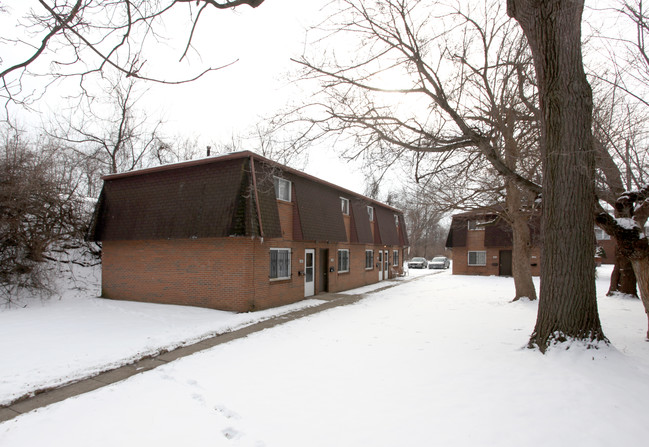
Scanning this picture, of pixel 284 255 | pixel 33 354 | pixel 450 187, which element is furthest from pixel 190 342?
pixel 450 187

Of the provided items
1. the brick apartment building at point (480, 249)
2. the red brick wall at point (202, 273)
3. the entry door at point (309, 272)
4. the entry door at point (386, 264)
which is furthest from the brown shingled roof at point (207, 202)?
the brick apartment building at point (480, 249)

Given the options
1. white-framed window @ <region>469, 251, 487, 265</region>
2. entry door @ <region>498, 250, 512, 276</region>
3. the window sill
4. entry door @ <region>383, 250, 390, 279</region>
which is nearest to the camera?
the window sill

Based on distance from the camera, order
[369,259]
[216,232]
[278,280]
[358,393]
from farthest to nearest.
→ [369,259]
[278,280]
[216,232]
[358,393]

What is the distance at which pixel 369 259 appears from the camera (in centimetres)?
2269

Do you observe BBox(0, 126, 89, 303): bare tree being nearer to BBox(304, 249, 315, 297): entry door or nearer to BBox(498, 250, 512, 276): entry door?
BBox(304, 249, 315, 297): entry door

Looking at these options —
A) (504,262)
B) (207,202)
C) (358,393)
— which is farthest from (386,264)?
(358,393)

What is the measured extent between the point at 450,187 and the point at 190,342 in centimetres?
895

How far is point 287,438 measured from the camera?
3.89 metres

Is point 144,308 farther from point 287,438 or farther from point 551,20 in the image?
point 551,20

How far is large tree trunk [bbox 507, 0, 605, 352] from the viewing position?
5.91 m

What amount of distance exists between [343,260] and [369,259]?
4.21m

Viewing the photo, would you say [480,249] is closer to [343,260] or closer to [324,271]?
[343,260]

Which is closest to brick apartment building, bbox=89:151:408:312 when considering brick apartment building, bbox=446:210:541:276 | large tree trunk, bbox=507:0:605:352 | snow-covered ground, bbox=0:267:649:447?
snow-covered ground, bbox=0:267:649:447

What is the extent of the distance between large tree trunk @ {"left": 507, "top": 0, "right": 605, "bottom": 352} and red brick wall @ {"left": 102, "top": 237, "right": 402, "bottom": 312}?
26.7ft
